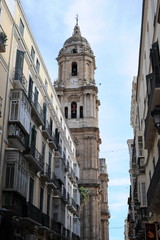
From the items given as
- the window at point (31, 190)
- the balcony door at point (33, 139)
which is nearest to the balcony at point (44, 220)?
the window at point (31, 190)

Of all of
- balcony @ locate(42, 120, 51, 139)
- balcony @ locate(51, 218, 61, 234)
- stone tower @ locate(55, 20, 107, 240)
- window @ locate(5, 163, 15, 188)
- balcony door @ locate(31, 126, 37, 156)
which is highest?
stone tower @ locate(55, 20, 107, 240)

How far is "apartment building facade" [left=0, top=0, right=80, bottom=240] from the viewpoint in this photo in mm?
15711

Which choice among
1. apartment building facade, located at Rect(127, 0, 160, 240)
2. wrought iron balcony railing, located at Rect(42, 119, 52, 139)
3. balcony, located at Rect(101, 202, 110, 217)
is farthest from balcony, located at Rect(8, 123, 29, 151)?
balcony, located at Rect(101, 202, 110, 217)

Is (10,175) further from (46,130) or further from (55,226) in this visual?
(55,226)

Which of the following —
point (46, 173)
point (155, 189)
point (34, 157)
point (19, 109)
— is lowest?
point (155, 189)

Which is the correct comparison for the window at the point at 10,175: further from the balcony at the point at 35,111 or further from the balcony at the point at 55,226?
the balcony at the point at 55,226

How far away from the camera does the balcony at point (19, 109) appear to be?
1653 centimetres

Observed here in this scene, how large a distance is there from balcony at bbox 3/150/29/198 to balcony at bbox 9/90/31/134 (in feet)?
4.52

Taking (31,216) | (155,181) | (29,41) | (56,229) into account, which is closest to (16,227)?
(31,216)

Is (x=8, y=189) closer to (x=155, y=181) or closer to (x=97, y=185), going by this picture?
(x=155, y=181)

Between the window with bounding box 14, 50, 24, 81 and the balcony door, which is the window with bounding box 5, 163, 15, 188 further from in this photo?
the window with bounding box 14, 50, 24, 81

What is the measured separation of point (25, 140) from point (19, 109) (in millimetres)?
1932

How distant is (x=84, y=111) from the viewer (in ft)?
181

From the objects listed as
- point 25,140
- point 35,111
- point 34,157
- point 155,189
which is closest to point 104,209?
point 34,157
